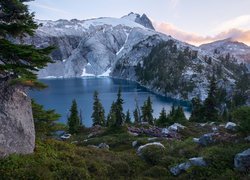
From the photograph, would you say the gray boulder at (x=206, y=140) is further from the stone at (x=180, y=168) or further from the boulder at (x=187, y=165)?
the stone at (x=180, y=168)

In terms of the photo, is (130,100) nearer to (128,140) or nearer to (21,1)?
(128,140)

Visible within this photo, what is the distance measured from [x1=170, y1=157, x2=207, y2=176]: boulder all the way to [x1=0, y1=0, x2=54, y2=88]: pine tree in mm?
10808

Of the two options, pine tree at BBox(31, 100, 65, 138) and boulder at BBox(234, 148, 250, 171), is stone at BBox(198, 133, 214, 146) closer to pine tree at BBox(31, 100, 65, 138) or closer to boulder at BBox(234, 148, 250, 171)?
boulder at BBox(234, 148, 250, 171)

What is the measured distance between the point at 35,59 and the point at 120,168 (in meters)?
9.62

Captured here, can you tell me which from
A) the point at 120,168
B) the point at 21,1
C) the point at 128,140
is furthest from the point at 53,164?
the point at 128,140

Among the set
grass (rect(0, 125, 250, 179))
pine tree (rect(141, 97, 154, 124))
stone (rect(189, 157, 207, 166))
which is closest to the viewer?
grass (rect(0, 125, 250, 179))

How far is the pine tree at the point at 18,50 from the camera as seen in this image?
56.5ft

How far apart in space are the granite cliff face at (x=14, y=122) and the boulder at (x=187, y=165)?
9.75 meters

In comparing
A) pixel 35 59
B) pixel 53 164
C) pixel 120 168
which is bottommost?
pixel 120 168

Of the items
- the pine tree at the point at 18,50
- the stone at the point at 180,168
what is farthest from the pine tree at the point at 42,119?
the stone at the point at 180,168

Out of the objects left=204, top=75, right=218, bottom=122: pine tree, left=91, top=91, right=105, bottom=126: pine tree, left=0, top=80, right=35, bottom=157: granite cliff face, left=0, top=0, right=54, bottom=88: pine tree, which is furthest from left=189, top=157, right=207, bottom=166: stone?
left=91, top=91, right=105, bottom=126: pine tree

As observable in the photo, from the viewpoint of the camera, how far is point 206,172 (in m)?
16.9

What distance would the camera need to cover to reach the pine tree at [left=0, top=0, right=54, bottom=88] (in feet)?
56.5

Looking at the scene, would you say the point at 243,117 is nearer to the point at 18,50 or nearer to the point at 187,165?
the point at 187,165
